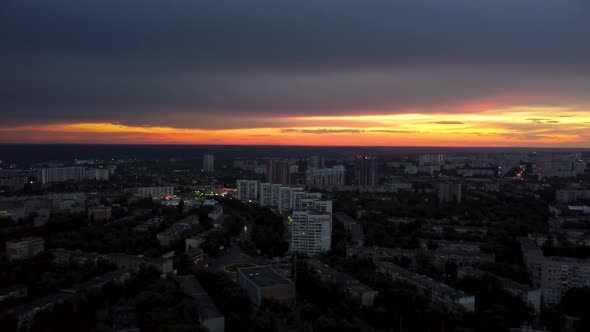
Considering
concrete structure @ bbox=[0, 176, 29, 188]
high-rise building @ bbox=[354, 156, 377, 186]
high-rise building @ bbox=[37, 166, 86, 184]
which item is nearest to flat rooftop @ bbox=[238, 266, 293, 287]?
high-rise building @ bbox=[354, 156, 377, 186]

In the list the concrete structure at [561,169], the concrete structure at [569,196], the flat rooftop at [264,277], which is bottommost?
the flat rooftop at [264,277]

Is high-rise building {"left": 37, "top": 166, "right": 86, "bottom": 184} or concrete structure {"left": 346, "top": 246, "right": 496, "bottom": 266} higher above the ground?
high-rise building {"left": 37, "top": 166, "right": 86, "bottom": 184}

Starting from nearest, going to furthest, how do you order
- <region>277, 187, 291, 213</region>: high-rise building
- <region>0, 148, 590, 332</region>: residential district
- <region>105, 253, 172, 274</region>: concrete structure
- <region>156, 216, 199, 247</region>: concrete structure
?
<region>0, 148, 590, 332</region>: residential district → <region>105, 253, 172, 274</region>: concrete structure → <region>156, 216, 199, 247</region>: concrete structure → <region>277, 187, 291, 213</region>: high-rise building

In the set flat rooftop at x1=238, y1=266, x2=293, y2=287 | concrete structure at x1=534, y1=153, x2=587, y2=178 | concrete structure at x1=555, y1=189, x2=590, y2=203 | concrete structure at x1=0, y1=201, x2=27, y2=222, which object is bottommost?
flat rooftop at x1=238, y1=266, x2=293, y2=287

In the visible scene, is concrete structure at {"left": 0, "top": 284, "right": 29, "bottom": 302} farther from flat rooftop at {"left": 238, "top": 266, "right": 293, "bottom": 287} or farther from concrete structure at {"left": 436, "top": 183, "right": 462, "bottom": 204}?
concrete structure at {"left": 436, "top": 183, "right": 462, "bottom": 204}

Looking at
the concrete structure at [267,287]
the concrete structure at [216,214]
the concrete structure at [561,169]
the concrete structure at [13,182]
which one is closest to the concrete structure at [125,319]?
the concrete structure at [267,287]

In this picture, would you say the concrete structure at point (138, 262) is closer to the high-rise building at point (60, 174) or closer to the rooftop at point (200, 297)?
the rooftop at point (200, 297)
